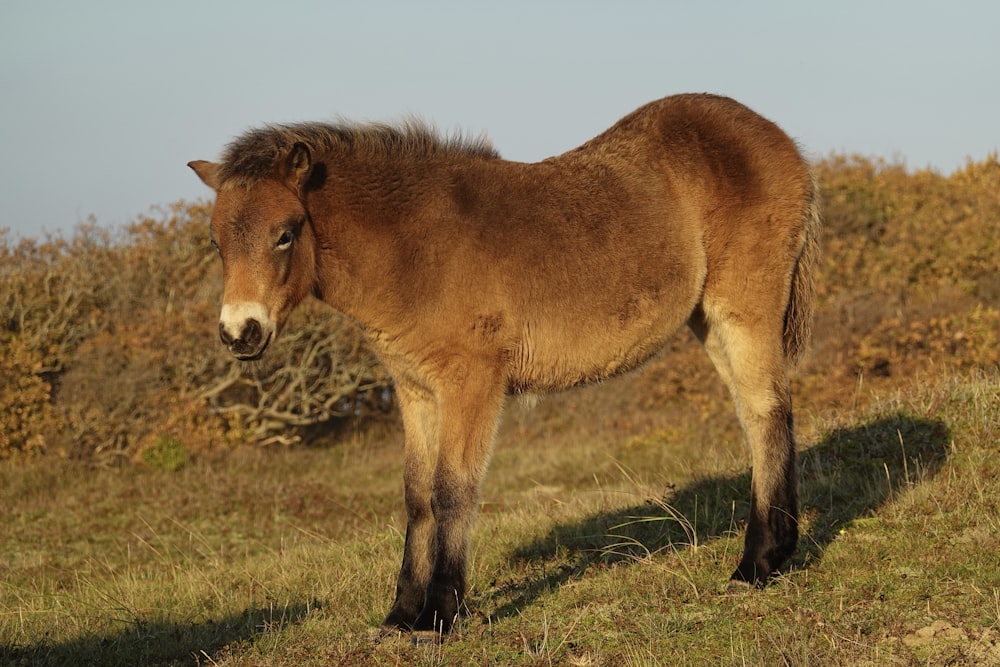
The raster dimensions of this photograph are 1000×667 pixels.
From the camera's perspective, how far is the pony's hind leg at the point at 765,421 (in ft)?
21.4

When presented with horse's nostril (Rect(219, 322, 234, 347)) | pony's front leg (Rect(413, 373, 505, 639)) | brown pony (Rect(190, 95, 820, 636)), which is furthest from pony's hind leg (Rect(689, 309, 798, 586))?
horse's nostril (Rect(219, 322, 234, 347))

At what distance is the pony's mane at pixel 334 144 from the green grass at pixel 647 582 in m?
2.76

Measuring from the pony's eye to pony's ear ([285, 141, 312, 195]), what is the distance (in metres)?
0.30

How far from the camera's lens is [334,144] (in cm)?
602

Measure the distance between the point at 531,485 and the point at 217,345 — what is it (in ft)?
18.8

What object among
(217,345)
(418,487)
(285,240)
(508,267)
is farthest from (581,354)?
(217,345)

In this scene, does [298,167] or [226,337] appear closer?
[226,337]

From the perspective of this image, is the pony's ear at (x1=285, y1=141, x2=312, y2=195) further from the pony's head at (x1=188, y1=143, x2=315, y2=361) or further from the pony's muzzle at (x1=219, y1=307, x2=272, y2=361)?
the pony's muzzle at (x1=219, y1=307, x2=272, y2=361)

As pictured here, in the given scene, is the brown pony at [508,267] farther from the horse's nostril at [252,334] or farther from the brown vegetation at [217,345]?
the brown vegetation at [217,345]

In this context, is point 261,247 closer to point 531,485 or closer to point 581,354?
point 581,354

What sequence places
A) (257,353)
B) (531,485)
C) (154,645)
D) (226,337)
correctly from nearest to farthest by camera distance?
(226,337)
(257,353)
(154,645)
(531,485)

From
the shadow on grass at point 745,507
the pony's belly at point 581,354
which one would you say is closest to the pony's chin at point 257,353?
the pony's belly at point 581,354

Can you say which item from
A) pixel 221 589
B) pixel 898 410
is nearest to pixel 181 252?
pixel 221 589

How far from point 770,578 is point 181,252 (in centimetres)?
1377
